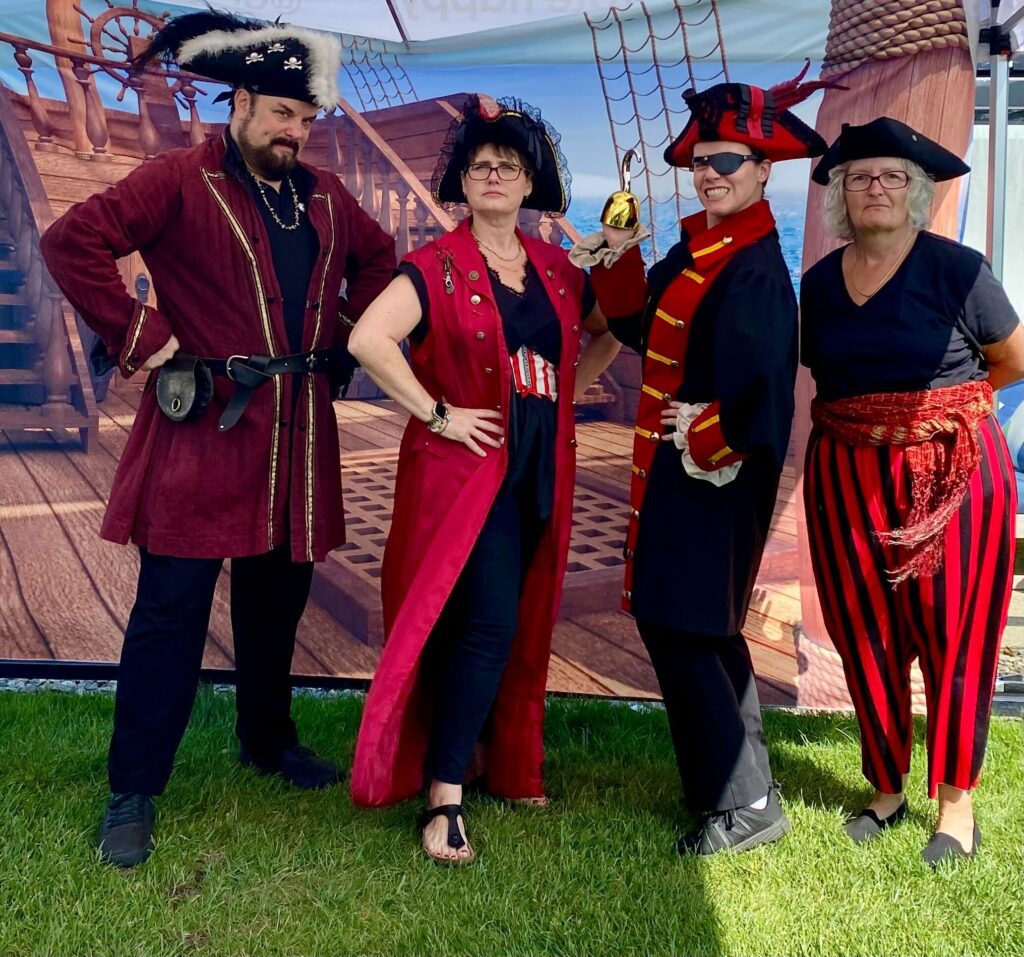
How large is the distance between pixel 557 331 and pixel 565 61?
4.51ft

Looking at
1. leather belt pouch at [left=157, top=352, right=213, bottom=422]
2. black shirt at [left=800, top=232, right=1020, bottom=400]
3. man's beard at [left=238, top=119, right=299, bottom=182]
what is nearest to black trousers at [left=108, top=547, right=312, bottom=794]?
leather belt pouch at [left=157, top=352, right=213, bottom=422]

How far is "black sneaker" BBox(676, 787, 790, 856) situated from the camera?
2514 millimetres

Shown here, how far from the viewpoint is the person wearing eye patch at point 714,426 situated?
2.20 m

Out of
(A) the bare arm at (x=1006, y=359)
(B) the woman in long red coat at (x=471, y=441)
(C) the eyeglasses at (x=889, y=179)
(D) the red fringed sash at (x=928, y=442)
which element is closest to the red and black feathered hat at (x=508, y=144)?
(B) the woman in long red coat at (x=471, y=441)

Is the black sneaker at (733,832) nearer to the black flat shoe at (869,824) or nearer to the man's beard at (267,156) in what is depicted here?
the black flat shoe at (869,824)

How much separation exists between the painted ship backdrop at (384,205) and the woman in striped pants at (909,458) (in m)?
0.89

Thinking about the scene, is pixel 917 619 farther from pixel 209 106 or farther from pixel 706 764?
pixel 209 106

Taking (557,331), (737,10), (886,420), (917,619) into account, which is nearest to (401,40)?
(737,10)

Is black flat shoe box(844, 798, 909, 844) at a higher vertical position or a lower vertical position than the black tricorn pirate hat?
lower

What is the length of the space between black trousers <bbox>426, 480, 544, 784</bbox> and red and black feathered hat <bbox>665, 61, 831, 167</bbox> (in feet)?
2.97

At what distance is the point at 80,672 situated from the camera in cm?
381

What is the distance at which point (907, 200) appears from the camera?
232cm

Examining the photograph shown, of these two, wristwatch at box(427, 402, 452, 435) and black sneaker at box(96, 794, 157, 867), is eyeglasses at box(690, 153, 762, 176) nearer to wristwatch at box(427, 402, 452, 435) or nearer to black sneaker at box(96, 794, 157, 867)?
wristwatch at box(427, 402, 452, 435)

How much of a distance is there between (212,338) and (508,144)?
2.80 ft
